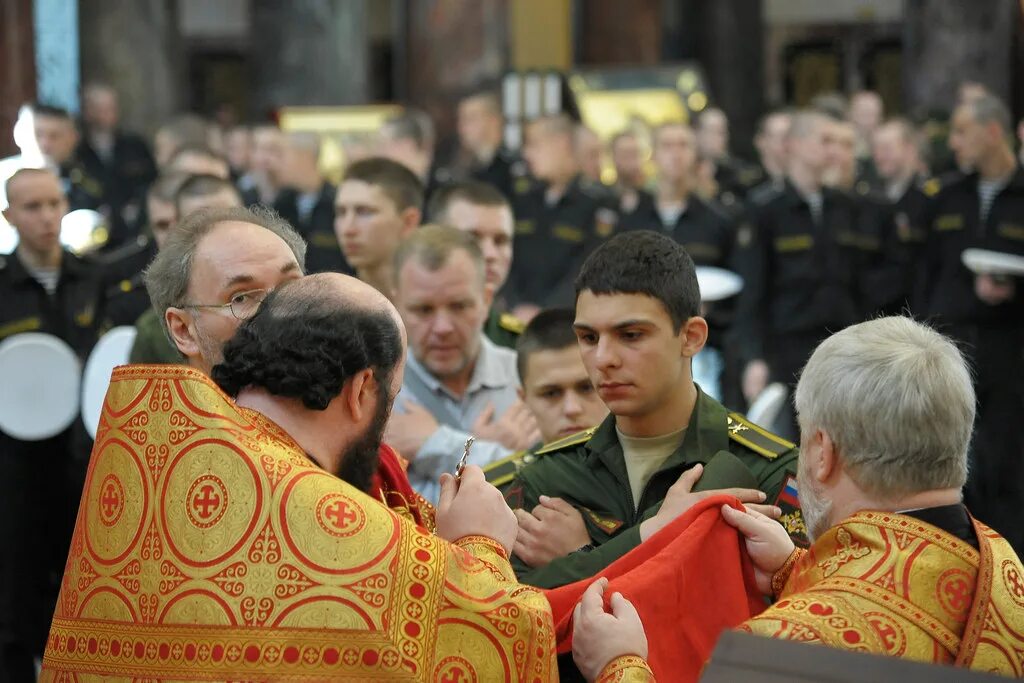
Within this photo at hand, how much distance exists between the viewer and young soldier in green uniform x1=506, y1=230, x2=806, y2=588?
3.78 m

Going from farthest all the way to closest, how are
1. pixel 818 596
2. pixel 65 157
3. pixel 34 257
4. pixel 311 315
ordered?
pixel 65 157, pixel 34 257, pixel 311 315, pixel 818 596

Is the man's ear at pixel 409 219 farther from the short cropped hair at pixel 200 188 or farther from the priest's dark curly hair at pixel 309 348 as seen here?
the priest's dark curly hair at pixel 309 348

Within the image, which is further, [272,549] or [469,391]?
[469,391]

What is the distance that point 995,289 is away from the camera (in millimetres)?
9258

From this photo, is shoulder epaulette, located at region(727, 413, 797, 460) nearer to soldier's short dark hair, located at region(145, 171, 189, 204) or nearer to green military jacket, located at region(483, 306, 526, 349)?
green military jacket, located at region(483, 306, 526, 349)

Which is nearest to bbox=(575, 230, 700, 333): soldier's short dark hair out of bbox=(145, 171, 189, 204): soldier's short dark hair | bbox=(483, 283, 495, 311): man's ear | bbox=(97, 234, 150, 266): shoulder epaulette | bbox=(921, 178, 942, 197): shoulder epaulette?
bbox=(483, 283, 495, 311): man's ear

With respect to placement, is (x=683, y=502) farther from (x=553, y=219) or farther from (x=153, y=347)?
(x=553, y=219)

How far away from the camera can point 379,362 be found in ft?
10.5

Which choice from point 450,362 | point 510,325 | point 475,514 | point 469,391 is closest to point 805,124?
point 510,325

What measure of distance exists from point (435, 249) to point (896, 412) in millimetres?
2766

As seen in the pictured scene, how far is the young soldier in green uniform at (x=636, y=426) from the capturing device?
378 cm

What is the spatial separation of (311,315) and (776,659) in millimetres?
1239

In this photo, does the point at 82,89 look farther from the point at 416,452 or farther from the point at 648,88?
the point at 416,452

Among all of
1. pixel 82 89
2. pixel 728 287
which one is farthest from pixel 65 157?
pixel 728 287
